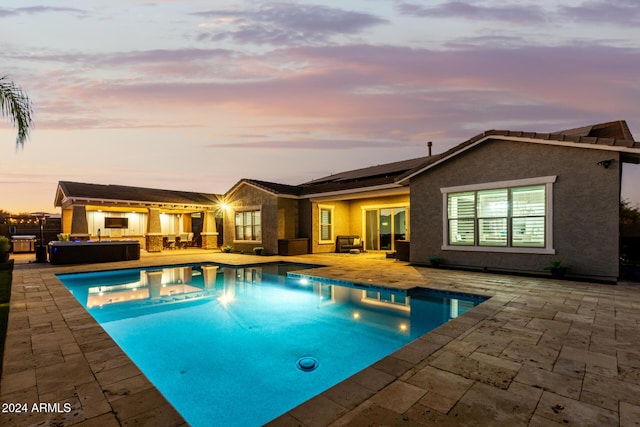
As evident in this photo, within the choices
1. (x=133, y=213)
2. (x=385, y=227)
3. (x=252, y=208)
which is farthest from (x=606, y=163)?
(x=133, y=213)

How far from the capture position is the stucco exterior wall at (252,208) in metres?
15.6

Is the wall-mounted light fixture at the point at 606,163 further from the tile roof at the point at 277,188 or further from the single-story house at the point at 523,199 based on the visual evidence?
the tile roof at the point at 277,188

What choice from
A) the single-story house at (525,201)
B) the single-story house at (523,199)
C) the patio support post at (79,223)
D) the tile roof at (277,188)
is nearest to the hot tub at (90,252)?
the patio support post at (79,223)

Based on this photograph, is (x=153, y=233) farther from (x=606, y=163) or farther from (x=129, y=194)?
(x=606, y=163)

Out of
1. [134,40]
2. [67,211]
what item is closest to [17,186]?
[67,211]

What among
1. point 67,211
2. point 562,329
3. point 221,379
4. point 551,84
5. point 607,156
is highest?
point 551,84

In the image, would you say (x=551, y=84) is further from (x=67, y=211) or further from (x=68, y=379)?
(x=67, y=211)

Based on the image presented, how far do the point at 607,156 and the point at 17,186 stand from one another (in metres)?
47.5

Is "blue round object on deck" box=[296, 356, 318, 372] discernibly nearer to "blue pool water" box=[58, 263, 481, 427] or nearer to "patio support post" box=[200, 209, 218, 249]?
"blue pool water" box=[58, 263, 481, 427]

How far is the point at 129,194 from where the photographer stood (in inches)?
697

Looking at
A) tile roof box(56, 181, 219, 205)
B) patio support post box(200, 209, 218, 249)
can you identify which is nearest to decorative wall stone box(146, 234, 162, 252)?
tile roof box(56, 181, 219, 205)

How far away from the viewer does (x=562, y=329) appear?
13.8 ft

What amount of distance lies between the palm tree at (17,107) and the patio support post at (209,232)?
47.5ft

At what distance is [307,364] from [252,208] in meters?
13.2
